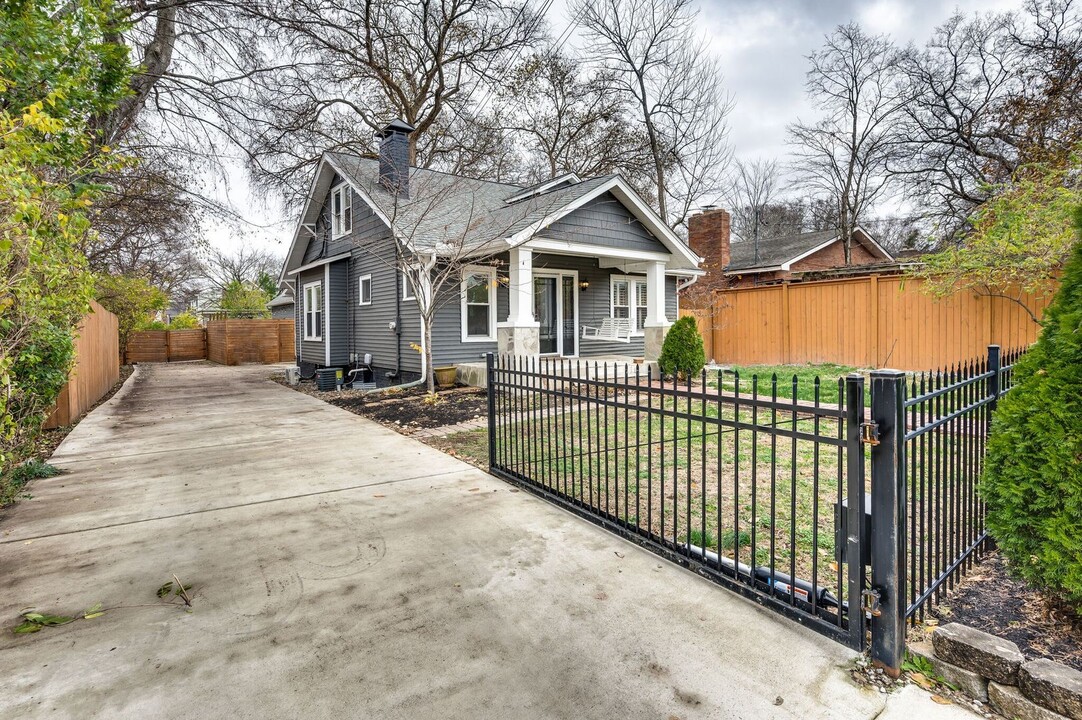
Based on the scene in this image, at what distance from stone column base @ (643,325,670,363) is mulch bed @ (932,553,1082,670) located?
992 centimetres

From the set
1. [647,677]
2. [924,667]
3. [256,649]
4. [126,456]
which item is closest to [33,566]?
[256,649]

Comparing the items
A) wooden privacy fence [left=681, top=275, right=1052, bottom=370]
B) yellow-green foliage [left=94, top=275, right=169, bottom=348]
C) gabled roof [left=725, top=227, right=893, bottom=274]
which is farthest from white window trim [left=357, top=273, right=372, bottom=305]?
gabled roof [left=725, top=227, right=893, bottom=274]

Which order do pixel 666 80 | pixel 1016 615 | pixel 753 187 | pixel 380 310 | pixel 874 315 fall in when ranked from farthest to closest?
1. pixel 753 187
2. pixel 666 80
3. pixel 380 310
4. pixel 874 315
5. pixel 1016 615

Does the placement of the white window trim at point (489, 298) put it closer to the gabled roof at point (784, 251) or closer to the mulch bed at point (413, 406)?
the mulch bed at point (413, 406)

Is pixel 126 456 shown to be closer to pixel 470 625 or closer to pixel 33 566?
pixel 33 566

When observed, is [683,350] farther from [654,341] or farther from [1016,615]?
[1016,615]

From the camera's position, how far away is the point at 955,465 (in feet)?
9.82

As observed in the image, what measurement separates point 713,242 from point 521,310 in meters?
9.73

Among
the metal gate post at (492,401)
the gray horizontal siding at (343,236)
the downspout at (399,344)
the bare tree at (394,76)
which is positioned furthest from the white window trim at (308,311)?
the metal gate post at (492,401)

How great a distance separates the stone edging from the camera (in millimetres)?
1798

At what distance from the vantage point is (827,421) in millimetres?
6969

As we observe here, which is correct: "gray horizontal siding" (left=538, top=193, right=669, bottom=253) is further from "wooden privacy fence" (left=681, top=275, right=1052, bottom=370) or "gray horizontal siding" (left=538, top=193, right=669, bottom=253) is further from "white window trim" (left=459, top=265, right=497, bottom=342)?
"wooden privacy fence" (left=681, top=275, right=1052, bottom=370)

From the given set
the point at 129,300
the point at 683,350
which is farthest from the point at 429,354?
the point at 129,300

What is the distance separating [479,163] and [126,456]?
705 inches
